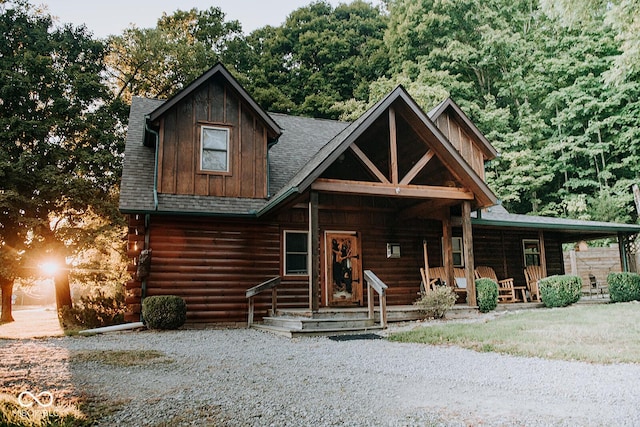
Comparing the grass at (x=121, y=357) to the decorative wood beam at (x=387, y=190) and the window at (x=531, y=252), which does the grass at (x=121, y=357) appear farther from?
the window at (x=531, y=252)

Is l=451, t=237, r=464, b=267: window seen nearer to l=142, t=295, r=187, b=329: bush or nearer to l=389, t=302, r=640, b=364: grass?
l=389, t=302, r=640, b=364: grass

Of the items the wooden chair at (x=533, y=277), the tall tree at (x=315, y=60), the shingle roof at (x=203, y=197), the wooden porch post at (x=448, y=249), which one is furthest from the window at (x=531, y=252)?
the tall tree at (x=315, y=60)

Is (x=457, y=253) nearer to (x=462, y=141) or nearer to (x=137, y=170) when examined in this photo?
(x=462, y=141)

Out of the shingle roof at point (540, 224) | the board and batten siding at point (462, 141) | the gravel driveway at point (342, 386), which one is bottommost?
the gravel driveway at point (342, 386)

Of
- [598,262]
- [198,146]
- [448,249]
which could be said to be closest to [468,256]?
[448,249]

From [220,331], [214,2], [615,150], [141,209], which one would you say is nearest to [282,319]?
[220,331]

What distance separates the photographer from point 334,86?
30328 mm

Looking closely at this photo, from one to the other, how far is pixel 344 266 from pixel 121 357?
7477mm

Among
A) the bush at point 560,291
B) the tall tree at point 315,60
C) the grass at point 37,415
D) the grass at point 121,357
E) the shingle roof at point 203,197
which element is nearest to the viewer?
the grass at point 37,415

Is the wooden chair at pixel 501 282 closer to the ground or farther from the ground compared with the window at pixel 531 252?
closer to the ground

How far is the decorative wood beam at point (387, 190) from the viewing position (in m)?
9.62

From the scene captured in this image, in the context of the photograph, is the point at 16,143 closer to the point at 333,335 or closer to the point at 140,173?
the point at 140,173

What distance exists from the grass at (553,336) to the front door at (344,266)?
13.2 feet

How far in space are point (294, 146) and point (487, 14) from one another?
1847 centimetres
